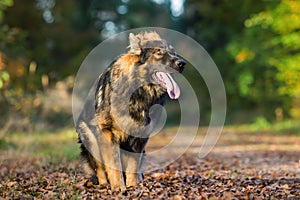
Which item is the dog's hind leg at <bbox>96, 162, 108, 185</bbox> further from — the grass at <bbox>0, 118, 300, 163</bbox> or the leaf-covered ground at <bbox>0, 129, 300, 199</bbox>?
the grass at <bbox>0, 118, 300, 163</bbox>

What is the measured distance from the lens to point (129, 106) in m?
6.41

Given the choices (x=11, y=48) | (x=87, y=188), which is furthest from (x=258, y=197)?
(x=11, y=48)

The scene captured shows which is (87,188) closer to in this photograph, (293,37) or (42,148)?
(42,148)

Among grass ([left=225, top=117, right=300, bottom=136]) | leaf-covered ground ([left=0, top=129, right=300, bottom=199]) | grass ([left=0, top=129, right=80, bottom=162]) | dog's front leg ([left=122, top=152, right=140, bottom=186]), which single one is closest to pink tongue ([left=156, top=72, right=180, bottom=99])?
dog's front leg ([left=122, top=152, right=140, bottom=186])

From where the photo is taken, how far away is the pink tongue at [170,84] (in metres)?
6.39

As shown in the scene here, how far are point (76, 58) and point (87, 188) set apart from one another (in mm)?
21114

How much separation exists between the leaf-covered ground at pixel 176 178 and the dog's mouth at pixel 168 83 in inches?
50.5

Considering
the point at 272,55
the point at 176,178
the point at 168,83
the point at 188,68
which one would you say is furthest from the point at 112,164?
the point at 188,68

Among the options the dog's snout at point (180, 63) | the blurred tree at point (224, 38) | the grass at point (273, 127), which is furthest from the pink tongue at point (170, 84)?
the blurred tree at point (224, 38)

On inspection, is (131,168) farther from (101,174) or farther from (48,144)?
(48,144)

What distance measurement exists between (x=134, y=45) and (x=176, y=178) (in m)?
2.26

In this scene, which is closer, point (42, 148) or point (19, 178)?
point (19, 178)

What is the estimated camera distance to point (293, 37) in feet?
60.9

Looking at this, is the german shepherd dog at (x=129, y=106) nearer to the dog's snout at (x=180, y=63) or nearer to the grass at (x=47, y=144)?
the dog's snout at (x=180, y=63)
